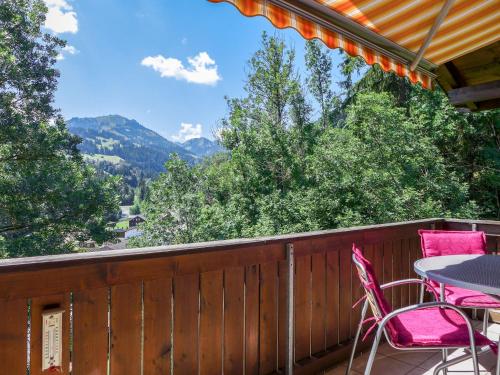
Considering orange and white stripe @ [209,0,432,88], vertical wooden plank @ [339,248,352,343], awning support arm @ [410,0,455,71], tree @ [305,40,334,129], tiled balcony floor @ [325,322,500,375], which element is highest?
tree @ [305,40,334,129]

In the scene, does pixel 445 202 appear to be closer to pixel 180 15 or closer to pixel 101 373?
pixel 101 373

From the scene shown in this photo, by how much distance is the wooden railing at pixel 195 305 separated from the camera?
1.35 meters

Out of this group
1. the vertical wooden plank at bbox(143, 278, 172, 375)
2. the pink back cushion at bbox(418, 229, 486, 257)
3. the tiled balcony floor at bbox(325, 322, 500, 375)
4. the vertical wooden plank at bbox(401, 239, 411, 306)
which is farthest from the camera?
the vertical wooden plank at bbox(401, 239, 411, 306)

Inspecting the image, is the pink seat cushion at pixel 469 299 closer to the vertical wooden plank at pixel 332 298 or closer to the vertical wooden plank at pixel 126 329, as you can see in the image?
the vertical wooden plank at pixel 332 298

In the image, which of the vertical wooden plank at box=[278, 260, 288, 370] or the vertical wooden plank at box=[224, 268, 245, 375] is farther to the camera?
the vertical wooden plank at box=[278, 260, 288, 370]

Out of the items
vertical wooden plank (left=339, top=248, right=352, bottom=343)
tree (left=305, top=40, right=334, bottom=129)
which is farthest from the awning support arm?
tree (left=305, top=40, right=334, bottom=129)

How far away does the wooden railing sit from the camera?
1.35m

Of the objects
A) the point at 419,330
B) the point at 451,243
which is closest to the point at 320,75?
the point at 451,243

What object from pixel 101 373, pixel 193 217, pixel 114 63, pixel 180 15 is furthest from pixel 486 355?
pixel 114 63

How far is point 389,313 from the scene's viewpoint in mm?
1676

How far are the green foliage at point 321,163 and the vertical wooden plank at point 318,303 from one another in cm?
762

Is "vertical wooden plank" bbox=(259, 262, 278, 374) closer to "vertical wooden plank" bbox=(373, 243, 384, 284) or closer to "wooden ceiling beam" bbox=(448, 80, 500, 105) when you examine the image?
"vertical wooden plank" bbox=(373, 243, 384, 284)

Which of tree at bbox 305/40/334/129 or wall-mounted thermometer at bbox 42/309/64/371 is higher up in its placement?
tree at bbox 305/40/334/129

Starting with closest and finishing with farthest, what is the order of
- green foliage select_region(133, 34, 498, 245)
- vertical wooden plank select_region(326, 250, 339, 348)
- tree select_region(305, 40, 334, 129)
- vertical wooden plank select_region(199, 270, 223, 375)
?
vertical wooden plank select_region(199, 270, 223, 375) → vertical wooden plank select_region(326, 250, 339, 348) → green foliage select_region(133, 34, 498, 245) → tree select_region(305, 40, 334, 129)
